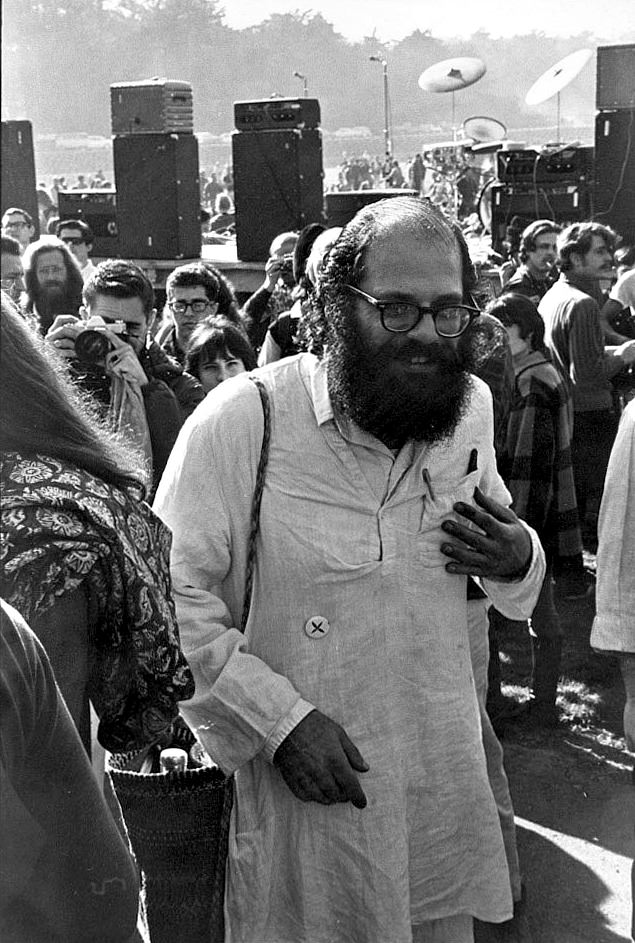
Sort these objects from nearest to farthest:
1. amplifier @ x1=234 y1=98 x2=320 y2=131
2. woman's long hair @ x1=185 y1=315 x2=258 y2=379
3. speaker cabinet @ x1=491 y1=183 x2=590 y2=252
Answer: woman's long hair @ x1=185 y1=315 x2=258 y2=379 < amplifier @ x1=234 y1=98 x2=320 y2=131 < speaker cabinet @ x1=491 y1=183 x2=590 y2=252

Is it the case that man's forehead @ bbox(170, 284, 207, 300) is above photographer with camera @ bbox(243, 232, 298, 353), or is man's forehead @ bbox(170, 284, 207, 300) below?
above

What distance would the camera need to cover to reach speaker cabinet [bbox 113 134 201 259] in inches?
417

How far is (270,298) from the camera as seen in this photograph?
6.75 meters

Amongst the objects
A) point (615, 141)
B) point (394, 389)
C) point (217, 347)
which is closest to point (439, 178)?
point (615, 141)

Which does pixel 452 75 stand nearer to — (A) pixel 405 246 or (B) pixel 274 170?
(B) pixel 274 170

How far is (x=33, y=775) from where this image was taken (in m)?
1.13

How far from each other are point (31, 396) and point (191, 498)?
1.64 feet

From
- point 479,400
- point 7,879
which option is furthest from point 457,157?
point 7,879

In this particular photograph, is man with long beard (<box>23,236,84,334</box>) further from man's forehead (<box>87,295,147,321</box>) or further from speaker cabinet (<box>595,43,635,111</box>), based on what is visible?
speaker cabinet (<box>595,43,635,111</box>)

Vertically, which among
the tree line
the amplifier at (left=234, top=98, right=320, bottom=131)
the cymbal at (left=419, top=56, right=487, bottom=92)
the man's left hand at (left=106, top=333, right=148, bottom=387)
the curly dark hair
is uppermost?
the tree line

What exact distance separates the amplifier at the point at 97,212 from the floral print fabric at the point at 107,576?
33.2 ft

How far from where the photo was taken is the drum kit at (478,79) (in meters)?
14.4

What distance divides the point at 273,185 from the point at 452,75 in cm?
1027

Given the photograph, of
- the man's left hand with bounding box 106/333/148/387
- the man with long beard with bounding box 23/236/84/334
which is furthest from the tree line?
the man's left hand with bounding box 106/333/148/387
